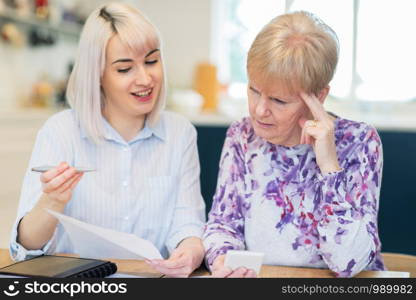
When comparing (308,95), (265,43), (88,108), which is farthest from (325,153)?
(88,108)

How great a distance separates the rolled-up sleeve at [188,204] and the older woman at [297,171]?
0.15 m

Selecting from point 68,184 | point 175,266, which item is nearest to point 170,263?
point 175,266

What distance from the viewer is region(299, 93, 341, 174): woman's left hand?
1.52m

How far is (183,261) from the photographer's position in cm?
150

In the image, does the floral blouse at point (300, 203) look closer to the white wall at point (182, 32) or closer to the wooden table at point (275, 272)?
the wooden table at point (275, 272)

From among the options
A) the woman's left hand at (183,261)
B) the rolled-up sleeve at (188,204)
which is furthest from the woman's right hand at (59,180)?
the rolled-up sleeve at (188,204)

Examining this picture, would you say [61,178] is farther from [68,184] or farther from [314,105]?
[314,105]

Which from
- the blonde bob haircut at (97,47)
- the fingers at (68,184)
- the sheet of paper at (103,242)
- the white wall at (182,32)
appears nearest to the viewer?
the sheet of paper at (103,242)

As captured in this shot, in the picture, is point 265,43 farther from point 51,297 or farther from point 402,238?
point 402,238

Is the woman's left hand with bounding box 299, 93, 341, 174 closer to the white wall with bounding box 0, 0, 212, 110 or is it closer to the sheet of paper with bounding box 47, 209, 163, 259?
the sheet of paper with bounding box 47, 209, 163, 259

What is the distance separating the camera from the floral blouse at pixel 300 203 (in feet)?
4.91

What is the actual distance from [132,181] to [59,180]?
379 mm

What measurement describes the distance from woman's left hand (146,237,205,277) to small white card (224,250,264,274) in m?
0.18

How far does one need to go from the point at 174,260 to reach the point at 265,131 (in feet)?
1.28
